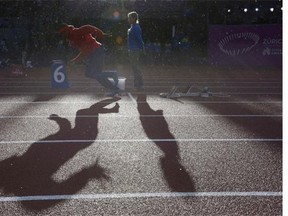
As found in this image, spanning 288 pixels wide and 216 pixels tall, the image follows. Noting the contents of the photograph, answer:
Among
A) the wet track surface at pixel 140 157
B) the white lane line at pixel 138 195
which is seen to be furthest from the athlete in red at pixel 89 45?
the white lane line at pixel 138 195

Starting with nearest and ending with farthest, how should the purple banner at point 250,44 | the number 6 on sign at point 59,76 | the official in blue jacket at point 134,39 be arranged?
the official in blue jacket at point 134,39, the number 6 on sign at point 59,76, the purple banner at point 250,44

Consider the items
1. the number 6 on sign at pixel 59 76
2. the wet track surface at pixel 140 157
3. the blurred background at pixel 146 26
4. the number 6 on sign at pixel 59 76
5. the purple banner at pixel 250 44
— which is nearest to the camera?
the wet track surface at pixel 140 157

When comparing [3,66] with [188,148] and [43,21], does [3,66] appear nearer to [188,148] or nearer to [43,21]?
[43,21]

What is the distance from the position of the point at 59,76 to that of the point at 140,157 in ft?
24.0

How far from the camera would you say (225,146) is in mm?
5840

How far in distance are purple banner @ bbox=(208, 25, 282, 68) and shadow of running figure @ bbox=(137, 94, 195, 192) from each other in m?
13.2

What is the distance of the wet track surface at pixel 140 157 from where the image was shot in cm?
375

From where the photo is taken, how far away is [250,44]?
21375 millimetres

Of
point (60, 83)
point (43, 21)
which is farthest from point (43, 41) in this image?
point (60, 83)

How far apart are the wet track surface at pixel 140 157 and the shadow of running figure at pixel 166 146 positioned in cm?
1

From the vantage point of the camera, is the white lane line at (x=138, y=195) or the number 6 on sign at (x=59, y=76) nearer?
the white lane line at (x=138, y=195)

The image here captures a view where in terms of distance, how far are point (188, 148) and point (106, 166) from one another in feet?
4.42

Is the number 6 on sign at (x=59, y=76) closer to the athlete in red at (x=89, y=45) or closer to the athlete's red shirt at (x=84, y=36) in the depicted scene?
the athlete in red at (x=89, y=45)
